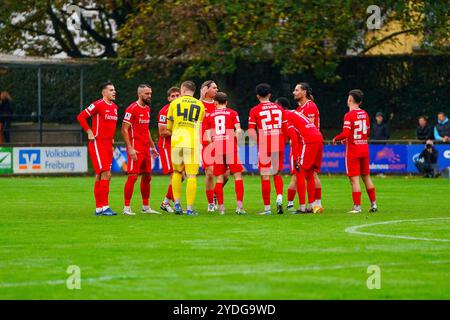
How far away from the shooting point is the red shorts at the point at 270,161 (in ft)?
65.1

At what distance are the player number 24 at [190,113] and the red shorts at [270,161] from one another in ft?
4.37

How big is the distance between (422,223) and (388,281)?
6.57 metres

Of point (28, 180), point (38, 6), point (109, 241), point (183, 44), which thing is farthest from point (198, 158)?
point (38, 6)

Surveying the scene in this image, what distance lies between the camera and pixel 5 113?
42938 mm

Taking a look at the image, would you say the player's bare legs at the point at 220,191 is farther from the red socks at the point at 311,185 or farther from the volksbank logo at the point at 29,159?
the volksbank logo at the point at 29,159

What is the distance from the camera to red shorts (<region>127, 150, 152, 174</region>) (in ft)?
66.4

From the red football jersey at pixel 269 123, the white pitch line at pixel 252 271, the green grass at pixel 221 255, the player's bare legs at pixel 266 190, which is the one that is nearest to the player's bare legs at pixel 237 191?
the green grass at pixel 221 255

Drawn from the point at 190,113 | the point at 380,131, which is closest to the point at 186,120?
the point at 190,113

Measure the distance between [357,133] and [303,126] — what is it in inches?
37.5

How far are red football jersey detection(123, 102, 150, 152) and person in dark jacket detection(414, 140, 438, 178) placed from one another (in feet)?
52.1

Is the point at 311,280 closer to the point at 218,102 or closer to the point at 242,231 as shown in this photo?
the point at 242,231

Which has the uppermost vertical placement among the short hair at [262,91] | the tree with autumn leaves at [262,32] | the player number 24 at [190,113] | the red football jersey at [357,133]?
the tree with autumn leaves at [262,32]

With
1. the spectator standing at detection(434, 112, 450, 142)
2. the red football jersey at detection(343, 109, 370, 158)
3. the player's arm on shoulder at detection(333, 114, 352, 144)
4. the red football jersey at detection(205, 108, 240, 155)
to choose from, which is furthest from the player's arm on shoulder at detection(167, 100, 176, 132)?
the spectator standing at detection(434, 112, 450, 142)

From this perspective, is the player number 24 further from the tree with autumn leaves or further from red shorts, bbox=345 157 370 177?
the tree with autumn leaves
